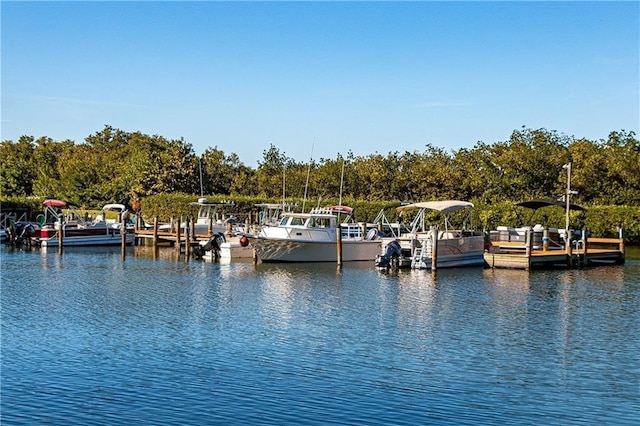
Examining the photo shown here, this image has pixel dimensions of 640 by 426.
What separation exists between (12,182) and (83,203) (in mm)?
15740

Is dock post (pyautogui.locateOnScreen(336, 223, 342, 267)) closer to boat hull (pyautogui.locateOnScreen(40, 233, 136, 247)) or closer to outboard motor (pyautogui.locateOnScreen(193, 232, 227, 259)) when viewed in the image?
outboard motor (pyautogui.locateOnScreen(193, 232, 227, 259))

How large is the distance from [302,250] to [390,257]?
209 inches

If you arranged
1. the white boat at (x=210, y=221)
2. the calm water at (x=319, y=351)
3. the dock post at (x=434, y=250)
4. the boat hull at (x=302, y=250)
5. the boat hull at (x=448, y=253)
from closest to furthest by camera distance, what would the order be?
the calm water at (x=319, y=351), the dock post at (x=434, y=250), the boat hull at (x=448, y=253), the boat hull at (x=302, y=250), the white boat at (x=210, y=221)

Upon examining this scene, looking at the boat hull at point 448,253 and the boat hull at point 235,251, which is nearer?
the boat hull at point 448,253

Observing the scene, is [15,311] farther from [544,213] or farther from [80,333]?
[544,213]

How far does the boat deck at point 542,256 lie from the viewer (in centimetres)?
4022

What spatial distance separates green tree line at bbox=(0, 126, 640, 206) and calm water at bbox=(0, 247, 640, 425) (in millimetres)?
23635

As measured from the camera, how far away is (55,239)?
178 ft

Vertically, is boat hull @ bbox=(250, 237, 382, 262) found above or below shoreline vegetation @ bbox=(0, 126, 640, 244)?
below

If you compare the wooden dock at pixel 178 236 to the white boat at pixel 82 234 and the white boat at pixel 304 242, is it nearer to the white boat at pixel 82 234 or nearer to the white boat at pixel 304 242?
the white boat at pixel 82 234

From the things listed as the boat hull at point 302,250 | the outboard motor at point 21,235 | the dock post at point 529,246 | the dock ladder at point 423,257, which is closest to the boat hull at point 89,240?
the outboard motor at point 21,235

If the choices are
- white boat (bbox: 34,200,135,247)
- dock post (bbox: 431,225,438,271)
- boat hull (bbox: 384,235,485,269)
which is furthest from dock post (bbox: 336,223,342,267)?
white boat (bbox: 34,200,135,247)

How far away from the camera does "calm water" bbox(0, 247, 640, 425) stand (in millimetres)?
15789

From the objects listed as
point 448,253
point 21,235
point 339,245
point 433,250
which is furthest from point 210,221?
point 433,250
